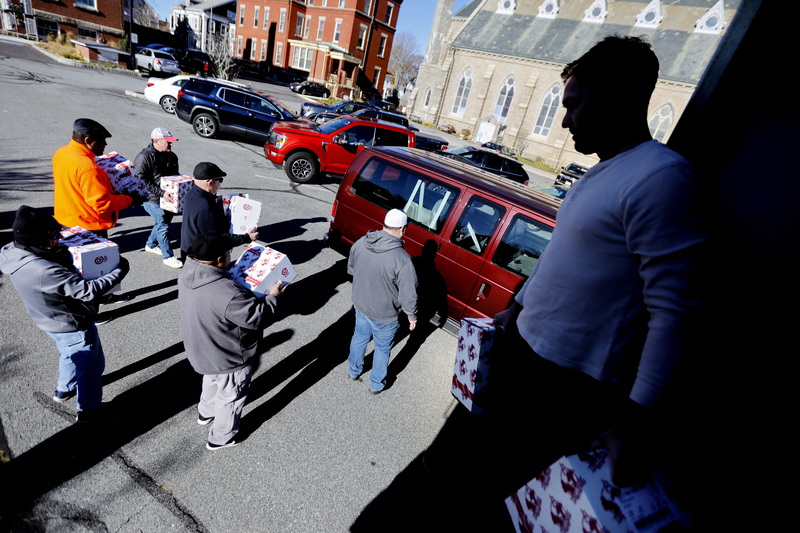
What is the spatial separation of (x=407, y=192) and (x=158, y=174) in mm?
3655

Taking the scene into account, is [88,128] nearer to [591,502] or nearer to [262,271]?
[262,271]

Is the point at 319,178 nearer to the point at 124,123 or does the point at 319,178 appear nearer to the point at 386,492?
the point at 124,123

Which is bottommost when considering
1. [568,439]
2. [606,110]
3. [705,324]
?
[568,439]

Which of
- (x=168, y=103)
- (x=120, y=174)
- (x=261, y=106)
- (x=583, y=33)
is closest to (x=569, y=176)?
(x=261, y=106)

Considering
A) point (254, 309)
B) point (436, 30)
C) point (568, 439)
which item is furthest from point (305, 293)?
point (436, 30)

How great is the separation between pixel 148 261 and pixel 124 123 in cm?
1042

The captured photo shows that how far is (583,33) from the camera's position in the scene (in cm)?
3203

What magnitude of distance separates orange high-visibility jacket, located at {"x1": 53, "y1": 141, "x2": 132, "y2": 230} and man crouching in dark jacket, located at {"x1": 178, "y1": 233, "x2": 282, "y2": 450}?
227 centimetres

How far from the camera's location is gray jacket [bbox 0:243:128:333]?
106 inches

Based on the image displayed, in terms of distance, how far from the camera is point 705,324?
1053 mm

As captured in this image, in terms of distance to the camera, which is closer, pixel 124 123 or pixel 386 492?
pixel 386 492

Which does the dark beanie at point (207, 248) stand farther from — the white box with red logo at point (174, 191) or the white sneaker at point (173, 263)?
the white sneaker at point (173, 263)

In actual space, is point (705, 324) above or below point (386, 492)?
above

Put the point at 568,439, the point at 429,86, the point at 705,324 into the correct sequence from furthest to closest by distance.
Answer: the point at 429,86 < the point at 568,439 < the point at 705,324
